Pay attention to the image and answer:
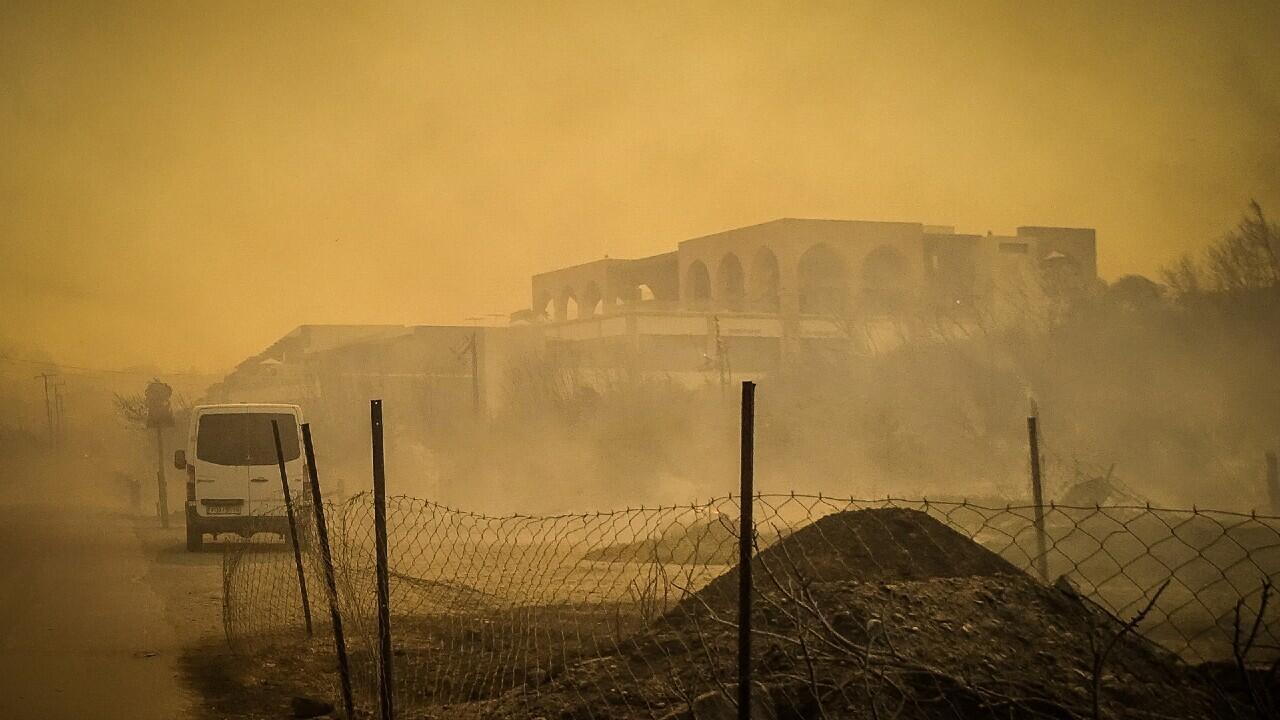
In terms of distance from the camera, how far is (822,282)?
2267 inches

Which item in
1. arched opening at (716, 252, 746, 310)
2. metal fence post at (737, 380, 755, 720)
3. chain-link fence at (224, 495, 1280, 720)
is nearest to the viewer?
metal fence post at (737, 380, 755, 720)

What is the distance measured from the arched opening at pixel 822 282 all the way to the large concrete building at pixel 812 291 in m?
0.05

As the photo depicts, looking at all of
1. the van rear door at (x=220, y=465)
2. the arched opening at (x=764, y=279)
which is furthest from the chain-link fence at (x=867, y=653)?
the arched opening at (x=764, y=279)

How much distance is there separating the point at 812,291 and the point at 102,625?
4751cm

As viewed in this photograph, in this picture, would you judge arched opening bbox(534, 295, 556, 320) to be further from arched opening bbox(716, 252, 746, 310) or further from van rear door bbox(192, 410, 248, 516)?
van rear door bbox(192, 410, 248, 516)

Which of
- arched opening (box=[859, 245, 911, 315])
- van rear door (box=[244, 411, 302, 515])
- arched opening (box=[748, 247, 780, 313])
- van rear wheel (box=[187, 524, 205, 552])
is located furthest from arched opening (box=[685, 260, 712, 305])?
van rear door (box=[244, 411, 302, 515])

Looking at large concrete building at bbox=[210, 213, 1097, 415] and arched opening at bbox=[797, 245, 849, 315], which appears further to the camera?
arched opening at bbox=[797, 245, 849, 315]

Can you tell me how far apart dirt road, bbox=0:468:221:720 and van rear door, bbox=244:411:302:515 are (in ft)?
4.20

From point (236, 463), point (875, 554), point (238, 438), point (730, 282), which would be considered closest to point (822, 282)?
point (730, 282)

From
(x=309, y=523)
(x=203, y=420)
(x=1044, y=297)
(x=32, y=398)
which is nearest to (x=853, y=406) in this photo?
(x=1044, y=297)

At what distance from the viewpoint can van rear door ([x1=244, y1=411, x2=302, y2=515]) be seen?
20.0m

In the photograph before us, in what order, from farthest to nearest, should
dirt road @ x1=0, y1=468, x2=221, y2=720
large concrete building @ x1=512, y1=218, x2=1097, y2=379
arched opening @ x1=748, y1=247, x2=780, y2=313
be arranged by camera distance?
arched opening @ x1=748, y1=247, x2=780, y2=313, large concrete building @ x1=512, y1=218, x2=1097, y2=379, dirt road @ x1=0, y1=468, x2=221, y2=720

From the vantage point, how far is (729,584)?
27.8 ft

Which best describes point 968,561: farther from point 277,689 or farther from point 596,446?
point 596,446
